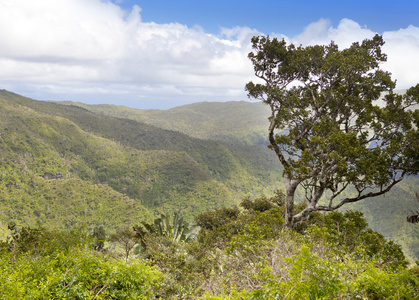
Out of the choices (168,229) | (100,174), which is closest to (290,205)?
(168,229)

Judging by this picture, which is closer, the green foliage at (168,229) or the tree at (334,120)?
the tree at (334,120)

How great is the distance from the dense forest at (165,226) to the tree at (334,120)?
65.0 inches

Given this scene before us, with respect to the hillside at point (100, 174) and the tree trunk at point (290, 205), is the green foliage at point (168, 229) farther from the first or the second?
the hillside at point (100, 174)

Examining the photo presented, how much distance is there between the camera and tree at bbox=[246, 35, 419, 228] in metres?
10.8

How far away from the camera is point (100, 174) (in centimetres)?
11838

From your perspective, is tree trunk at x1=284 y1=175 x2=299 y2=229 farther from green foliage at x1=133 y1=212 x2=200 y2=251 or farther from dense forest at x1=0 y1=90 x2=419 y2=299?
green foliage at x1=133 y1=212 x2=200 y2=251

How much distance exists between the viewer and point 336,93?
13148mm

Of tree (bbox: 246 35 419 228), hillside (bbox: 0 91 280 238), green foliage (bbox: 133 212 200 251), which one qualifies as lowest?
hillside (bbox: 0 91 280 238)

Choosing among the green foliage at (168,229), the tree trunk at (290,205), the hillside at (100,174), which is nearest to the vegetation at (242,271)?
the tree trunk at (290,205)

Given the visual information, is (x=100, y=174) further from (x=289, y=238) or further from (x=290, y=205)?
(x=289, y=238)

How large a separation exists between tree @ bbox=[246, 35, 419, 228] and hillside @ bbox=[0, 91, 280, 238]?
65866 millimetres

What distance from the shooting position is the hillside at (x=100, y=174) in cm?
8031

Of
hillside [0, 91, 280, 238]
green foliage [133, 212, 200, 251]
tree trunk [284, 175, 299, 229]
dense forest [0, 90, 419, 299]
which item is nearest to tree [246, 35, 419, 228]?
tree trunk [284, 175, 299, 229]

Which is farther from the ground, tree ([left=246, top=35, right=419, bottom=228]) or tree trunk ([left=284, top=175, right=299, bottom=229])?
tree ([left=246, top=35, right=419, bottom=228])
